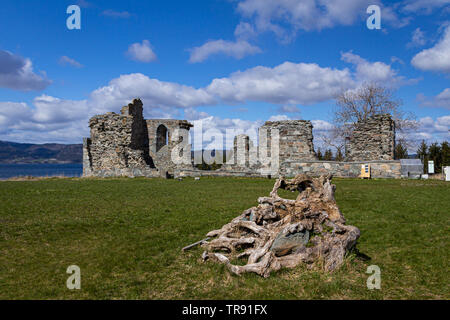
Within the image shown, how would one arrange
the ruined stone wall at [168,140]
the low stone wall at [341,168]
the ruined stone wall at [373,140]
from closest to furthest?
the low stone wall at [341,168]
the ruined stone wall at [373,140]
the ruined stone wall at [168,140]

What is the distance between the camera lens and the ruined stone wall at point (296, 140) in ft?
81.0

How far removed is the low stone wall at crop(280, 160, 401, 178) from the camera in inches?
811

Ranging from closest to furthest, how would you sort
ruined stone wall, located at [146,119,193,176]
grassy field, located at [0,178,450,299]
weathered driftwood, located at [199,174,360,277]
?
grassy field, located at [0,178,450,299] → weathered driftwood, located at [199,174,360,277] → ruined stone wall, located at [146,119,193,176]

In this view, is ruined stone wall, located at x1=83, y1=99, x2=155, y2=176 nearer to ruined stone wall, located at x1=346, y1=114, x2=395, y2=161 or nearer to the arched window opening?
the arched window opening

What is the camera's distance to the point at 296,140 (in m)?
24.9

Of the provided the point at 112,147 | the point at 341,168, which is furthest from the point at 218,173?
the point at 112,147

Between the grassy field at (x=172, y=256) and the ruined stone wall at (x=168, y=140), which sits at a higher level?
the ruined stone wall at (x=168, y=140)

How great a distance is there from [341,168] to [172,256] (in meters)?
18.7

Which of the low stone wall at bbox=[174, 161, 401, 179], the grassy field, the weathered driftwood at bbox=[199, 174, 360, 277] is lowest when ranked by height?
the grassy field

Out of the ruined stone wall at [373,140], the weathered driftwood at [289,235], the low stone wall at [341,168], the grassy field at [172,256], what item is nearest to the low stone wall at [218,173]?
the low stone wall at [341,168]

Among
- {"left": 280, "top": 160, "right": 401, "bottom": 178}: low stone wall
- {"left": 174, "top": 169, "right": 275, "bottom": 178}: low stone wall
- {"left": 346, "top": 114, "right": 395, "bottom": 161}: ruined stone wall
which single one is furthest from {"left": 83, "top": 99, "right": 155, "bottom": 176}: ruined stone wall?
{"left": 346, "top": 114, "right": 395, "bottom": 161}: ruined stone wall

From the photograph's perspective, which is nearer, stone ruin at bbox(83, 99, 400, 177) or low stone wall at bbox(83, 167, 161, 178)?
stone ruin at bbox(83, 99, 400, 177)

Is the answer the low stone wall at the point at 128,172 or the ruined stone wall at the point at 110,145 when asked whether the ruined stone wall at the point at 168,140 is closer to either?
the ruined stone wall at the point at 110,145

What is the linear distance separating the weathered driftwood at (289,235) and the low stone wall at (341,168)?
16013 mm
